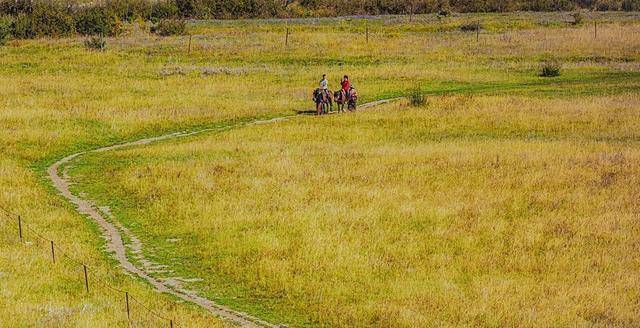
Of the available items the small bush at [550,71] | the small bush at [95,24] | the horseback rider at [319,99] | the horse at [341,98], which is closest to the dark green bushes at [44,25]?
the small bush at [95,24]

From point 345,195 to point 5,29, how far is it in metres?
72.5

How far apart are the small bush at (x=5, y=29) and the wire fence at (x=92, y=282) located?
66.7 m

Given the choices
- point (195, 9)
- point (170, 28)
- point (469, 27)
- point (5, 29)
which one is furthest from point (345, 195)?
point (195, 9)

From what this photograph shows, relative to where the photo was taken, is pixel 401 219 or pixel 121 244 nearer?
pixel 121 244

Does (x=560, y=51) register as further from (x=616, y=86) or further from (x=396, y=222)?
(x=396, y=222)

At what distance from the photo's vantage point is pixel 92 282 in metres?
21.4

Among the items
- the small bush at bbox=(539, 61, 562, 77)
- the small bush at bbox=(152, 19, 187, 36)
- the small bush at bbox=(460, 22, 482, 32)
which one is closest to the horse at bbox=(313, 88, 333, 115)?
the small bush at bbox=(539, 61, 562, 77)

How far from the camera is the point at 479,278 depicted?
71.4 ft

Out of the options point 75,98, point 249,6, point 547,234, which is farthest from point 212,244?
point 249,6

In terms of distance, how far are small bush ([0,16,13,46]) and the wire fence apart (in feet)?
219

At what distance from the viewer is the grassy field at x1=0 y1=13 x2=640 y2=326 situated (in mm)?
20469

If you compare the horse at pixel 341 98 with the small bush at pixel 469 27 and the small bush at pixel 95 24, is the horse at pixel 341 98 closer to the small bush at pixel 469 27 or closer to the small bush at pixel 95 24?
the small bush at pixel 469 27

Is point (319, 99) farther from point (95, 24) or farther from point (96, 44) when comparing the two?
point (95, 24)

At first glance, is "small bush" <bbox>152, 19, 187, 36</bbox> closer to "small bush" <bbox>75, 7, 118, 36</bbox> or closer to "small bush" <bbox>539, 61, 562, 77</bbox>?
"small bush" <bbox>75, 7, 118, 36</bbox>
